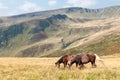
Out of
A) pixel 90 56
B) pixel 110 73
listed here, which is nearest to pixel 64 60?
pixel 90 56

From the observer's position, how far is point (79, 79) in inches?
691

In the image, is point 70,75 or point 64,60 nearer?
point 70,75

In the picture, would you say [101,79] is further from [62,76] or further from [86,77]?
[62,76]

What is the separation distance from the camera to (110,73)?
2017cm

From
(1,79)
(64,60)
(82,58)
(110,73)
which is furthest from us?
(64,60)

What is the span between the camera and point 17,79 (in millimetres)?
18203

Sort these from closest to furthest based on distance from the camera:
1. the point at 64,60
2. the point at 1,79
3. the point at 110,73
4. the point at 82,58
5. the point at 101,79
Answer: the point at 101,79 < the point at 1,79 < the point at 110,73 < the point at 82,58 < the point at 64,60

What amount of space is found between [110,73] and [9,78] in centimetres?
707

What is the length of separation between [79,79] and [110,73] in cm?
353

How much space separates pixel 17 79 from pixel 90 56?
12958 mm

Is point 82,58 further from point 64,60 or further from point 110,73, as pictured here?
point 110,73

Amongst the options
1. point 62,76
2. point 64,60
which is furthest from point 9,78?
point 64,60

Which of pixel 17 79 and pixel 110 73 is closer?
pixel 17 79

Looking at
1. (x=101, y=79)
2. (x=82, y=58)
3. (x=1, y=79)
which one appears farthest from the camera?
(x=82, y=58)
